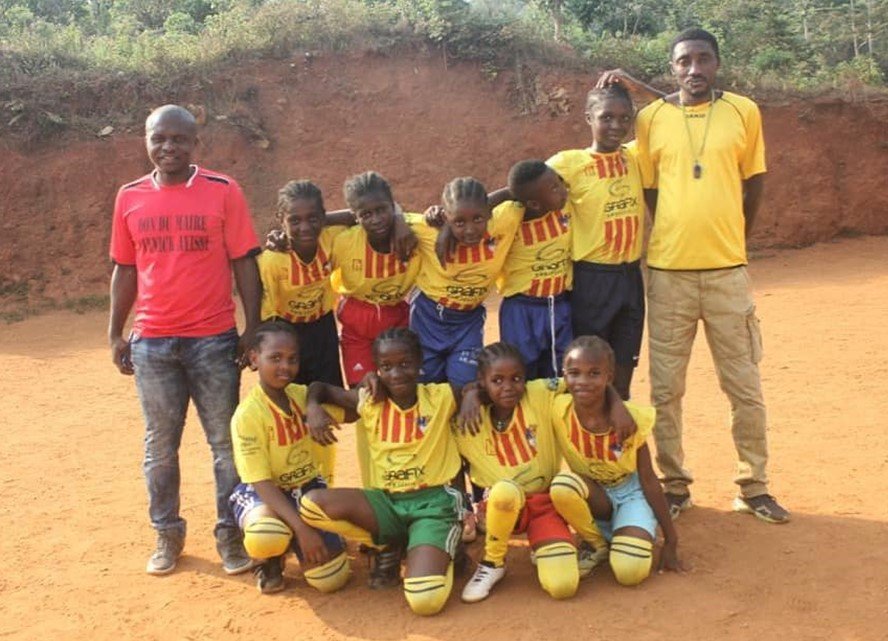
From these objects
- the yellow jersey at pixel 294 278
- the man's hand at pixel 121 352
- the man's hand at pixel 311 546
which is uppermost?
the yellow jersey at pixel 294 278

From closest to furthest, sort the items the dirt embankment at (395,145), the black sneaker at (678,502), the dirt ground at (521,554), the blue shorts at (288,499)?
1. the dirt ground at (521,554)
2. the blue shorts at (288,499)
3. the black sneaker at (678,502)
4. the dirt embankment at (395,145)

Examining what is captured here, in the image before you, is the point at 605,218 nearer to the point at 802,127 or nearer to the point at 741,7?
the point at 802,127

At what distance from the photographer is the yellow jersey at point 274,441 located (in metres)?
4.02

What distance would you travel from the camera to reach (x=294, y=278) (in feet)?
14.2

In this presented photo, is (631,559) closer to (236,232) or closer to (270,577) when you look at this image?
(270,577)

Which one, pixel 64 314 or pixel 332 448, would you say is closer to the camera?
pixel 332 448

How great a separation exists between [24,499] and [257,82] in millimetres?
8925

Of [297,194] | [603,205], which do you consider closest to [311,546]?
[297,194]

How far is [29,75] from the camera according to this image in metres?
12.5

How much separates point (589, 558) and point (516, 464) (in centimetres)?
48

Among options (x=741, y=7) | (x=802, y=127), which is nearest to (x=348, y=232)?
(x=802, y=127)

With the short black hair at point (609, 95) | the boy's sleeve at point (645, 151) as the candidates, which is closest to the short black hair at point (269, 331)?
the short black hair at point (609, 95)

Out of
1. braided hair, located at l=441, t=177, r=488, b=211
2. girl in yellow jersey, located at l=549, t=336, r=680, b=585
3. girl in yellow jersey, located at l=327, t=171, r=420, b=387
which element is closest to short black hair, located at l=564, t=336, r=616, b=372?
girl in yellow jersey, located at l=549, t=336, r=680, b=585

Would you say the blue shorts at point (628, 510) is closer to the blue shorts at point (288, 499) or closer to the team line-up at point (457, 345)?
the team line-up at point (457, 345)
